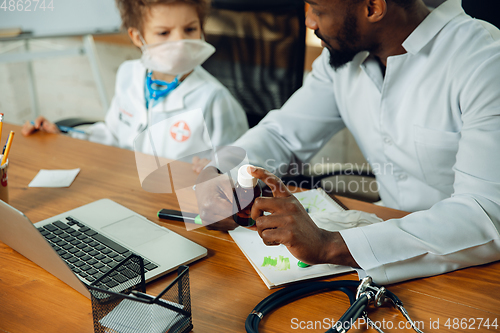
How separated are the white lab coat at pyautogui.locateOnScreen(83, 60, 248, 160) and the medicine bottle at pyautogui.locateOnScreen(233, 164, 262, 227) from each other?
1.79 ft

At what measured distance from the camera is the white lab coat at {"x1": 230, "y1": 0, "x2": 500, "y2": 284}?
71 cm

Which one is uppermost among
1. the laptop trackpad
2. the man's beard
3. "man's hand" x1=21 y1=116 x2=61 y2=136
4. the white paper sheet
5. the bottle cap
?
the man's beard

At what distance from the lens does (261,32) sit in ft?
4.58

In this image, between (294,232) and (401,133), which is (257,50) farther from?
(294,232)

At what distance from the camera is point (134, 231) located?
82 cm

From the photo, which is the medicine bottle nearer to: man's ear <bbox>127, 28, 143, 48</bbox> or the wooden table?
the wooden table

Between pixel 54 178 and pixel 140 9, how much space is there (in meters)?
0.72

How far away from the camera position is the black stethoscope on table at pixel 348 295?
22.5 inches

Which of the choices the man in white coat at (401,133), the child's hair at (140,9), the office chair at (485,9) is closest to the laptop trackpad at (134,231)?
the man in white coat at (401,133)

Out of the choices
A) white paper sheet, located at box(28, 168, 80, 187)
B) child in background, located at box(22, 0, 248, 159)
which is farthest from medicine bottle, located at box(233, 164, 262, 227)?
child in background, located at box(22, 0, 248, 159)

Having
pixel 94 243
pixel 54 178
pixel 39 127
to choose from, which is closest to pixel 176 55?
pixel 39 127

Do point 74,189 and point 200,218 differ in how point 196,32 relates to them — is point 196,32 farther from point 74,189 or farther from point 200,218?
point 200,218

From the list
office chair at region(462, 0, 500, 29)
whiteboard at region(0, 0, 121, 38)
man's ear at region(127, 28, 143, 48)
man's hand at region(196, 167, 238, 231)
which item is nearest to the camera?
man's hand at region(196, 167, 238, 231)

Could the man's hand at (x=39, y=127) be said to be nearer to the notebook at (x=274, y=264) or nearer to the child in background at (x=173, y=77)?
the child in background at (x=173, y=77)
